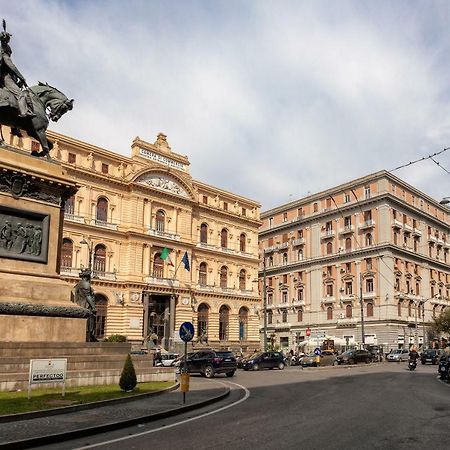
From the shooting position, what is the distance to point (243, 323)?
62.2 metres

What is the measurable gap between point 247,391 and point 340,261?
54.3 m

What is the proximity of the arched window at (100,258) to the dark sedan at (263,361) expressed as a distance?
60.5ft

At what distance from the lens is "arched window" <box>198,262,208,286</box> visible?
58156 mm

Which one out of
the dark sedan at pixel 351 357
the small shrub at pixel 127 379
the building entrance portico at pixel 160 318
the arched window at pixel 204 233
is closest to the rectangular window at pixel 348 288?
the arched window at pixel 204 233

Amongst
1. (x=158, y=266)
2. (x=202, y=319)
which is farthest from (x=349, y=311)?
(x=158, y=266)

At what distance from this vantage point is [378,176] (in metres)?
66.8

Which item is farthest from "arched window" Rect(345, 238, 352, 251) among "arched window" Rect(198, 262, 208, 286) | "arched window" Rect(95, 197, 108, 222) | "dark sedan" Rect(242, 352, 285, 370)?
"arched window" Rect(95, 197, 108, 222)

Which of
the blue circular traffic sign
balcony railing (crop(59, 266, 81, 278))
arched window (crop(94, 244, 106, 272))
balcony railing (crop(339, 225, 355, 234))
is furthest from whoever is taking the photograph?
balcony railing (crop(339, 225, 355, 234))

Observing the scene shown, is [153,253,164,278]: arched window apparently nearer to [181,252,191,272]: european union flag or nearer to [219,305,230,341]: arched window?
[181,252,191,272]: european union flag

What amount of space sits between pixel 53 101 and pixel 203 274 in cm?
4088

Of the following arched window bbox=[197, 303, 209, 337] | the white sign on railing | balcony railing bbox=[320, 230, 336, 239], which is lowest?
the white sign on railing

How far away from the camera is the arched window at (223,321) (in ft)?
195

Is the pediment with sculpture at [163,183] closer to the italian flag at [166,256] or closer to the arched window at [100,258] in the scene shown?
the italian flag at [166,256]

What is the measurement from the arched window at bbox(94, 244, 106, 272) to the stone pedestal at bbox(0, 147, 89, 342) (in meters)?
31.5
